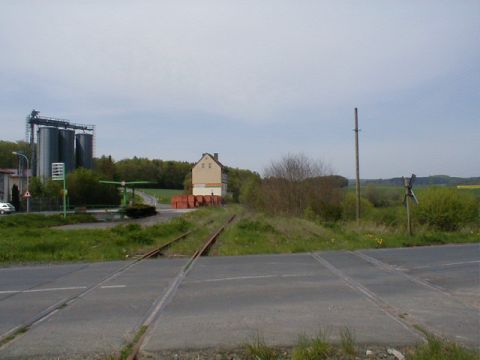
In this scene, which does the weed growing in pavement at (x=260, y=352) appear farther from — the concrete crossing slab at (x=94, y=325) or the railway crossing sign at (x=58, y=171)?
the railway crossing sign at (x=58, y=171)

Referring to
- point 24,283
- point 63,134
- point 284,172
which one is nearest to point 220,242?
point 24,283

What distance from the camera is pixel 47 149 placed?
87.2m

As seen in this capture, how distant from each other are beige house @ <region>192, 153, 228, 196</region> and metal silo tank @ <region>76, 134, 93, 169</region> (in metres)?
20.7

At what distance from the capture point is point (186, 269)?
14.1 m

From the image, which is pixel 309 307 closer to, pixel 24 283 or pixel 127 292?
pixel 127 292

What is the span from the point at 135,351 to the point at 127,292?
4483 millimetres

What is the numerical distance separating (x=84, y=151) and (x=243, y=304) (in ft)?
303

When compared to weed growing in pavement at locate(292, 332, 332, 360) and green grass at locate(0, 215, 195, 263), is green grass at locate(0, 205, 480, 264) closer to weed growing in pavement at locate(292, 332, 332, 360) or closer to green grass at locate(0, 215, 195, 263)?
green grass at locate(0, 215, 195, 263)

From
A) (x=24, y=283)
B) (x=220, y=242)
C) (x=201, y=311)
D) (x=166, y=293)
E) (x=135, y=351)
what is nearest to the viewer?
(x=135, y=351)

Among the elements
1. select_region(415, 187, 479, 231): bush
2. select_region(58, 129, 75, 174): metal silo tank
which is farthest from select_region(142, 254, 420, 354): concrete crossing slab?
select_region(58, 129, 75, 174): metal silo tank

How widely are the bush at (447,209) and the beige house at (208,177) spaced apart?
74.6m

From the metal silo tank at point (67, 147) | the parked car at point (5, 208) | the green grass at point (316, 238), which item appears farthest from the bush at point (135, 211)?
the metal silo tank at point (67, 147)

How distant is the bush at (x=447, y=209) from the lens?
28078 mm

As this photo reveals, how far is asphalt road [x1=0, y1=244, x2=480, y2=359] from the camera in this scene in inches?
260
